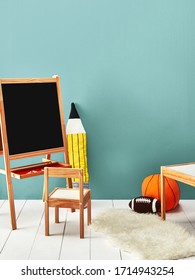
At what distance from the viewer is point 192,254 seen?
2947 mm

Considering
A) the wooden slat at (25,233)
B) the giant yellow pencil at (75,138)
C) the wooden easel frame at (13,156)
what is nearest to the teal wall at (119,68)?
the giant yellow pencil at (75,138)

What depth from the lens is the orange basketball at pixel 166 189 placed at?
3.91m

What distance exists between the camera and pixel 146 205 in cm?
383

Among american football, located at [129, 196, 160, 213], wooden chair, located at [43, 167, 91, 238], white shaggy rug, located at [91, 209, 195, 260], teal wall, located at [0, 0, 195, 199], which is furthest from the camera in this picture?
teal wall, located at [0, 0, 195, 199]

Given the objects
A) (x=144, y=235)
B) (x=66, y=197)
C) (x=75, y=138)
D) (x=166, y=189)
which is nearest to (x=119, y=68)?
(x=75, y=138)

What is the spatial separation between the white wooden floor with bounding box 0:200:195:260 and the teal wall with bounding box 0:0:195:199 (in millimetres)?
493

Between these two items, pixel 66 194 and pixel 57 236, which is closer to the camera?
pixel 57 236

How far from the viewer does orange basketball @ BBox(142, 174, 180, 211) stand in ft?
12.8

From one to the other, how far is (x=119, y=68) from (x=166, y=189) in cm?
127

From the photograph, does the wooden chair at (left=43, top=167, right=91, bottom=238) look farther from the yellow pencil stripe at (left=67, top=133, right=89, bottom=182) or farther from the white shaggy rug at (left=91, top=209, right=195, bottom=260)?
the yellow pencil stripe at (left=67, top=133, right=89, bottom=182)

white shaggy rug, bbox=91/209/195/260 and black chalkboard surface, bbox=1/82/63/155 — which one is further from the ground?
black chalkboard surface, bbox=1/82/63/155

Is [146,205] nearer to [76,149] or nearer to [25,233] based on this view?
[76,149]

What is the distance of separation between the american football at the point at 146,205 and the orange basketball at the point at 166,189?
0.38 feet

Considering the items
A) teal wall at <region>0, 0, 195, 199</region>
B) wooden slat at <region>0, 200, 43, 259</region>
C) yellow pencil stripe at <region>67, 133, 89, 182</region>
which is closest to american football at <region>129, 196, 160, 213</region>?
teal wall at <region>0, 0, 195, 199</region>
